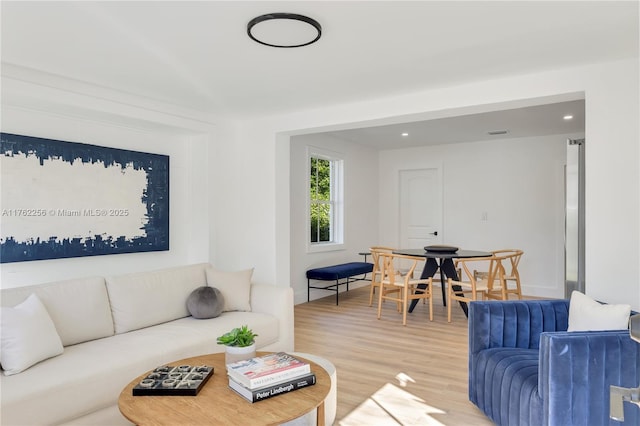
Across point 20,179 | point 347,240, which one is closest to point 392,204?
point 347,240

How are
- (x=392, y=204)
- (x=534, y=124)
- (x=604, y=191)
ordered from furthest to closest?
(x=392, y=204), (x=534, y=124), (x=604, y=191)

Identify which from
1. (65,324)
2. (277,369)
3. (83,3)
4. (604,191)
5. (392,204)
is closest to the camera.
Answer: (277,369)

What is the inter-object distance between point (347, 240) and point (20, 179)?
4.76m

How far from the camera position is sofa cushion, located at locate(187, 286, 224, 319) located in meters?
3.40

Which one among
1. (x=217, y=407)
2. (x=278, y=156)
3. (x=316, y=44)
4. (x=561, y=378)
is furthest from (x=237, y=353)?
(x=278, y=156)

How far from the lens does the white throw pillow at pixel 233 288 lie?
3.65 meters

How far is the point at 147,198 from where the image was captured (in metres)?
4.27

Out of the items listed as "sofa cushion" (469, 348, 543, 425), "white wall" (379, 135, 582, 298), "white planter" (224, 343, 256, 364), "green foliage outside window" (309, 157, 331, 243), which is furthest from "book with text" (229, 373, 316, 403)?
"white wall" (379, 135, 582, 298)

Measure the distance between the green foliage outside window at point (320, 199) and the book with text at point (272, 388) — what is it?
4.50m

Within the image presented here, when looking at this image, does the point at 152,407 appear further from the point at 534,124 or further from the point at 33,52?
the point at 534,124

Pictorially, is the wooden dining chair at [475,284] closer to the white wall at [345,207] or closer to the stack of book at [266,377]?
the white wall at [345,207]

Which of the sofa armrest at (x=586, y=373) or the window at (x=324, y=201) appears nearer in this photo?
the sofa armrest at (x=586, y=373)

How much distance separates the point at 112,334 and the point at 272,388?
163 cm

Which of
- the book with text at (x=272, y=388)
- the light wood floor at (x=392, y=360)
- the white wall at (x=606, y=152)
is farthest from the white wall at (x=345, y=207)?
the book with text at (x=272, y=388)
